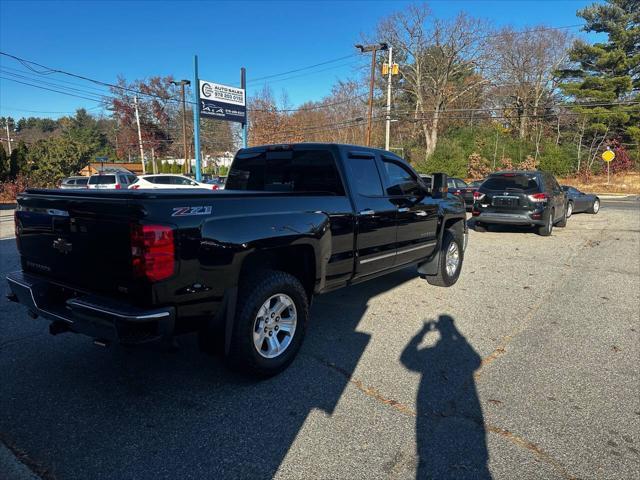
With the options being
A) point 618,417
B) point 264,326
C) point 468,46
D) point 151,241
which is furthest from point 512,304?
point 468,46

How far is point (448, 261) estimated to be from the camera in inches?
258

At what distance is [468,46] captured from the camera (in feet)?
137

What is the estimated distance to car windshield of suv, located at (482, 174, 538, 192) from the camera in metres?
11.4

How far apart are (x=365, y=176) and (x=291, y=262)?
4.69ft

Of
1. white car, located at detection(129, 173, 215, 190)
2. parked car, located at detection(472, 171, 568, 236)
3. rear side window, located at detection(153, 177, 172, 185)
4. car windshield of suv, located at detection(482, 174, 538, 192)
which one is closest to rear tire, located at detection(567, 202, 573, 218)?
parked car, located at detection(472, 171, 568, 236)

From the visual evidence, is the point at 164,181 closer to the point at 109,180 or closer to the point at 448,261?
the point at 109,180

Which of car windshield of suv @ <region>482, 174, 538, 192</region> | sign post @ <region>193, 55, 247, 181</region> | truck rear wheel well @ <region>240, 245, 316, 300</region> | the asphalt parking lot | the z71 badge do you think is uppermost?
sign post @ <region>193, 55, 247, 181</region>

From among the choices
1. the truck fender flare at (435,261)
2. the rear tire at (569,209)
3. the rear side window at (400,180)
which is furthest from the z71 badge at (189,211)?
the rear tire at (569,209)

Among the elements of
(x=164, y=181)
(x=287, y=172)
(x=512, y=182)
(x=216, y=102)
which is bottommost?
(x=164, y=181)

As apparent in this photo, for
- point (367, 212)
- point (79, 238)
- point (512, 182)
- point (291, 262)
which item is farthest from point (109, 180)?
point (79, 238)

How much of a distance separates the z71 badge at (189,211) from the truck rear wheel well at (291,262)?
649mm

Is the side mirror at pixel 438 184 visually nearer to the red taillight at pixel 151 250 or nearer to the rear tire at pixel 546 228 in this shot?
the red taillight at pixel 151 250

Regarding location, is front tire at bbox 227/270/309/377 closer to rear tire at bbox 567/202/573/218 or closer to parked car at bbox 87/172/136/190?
rear tire at bbox 567/202/573/218

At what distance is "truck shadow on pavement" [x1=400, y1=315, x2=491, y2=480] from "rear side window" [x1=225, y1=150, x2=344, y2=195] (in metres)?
1.83
